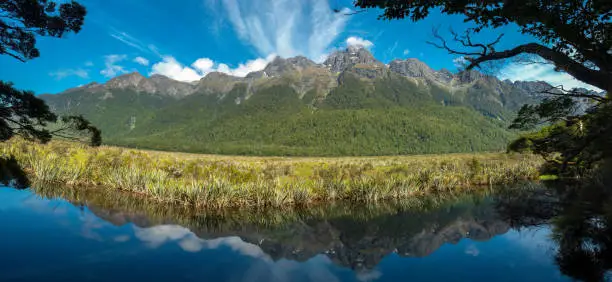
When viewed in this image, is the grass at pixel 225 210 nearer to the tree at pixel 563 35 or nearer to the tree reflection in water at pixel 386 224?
the tree reflection in water at pixel 386 224

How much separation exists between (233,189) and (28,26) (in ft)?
32.0

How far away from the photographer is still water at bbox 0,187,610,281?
7078mm

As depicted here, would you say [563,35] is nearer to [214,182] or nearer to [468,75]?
[468,75]

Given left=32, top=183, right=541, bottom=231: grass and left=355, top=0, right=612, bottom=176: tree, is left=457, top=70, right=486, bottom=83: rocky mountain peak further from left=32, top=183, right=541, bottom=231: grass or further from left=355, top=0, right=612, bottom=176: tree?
left=32, top=183, right=541, bottom=231: grass

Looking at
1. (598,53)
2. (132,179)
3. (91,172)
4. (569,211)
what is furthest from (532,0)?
(91,172)

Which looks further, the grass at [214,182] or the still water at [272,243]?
the grass at [214,182]

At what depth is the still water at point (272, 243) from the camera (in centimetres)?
708

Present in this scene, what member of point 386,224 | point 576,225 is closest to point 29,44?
point 386,224

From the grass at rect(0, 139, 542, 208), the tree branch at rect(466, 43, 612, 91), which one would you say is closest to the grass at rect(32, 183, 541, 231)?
the grass at rect(0, 139, 542, 208)

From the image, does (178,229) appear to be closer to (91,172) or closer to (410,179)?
(91,172)

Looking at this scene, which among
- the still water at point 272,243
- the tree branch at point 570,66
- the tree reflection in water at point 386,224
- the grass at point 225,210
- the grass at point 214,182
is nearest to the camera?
the still water at point 272,243

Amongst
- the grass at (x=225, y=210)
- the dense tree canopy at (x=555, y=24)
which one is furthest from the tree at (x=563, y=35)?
the grass at (x=225, y=210)

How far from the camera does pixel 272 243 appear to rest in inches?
379

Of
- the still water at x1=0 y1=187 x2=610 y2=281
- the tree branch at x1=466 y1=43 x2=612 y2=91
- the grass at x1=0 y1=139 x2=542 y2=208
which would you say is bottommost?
the still water at x1=0 y1=187 x2=610 y2=281
